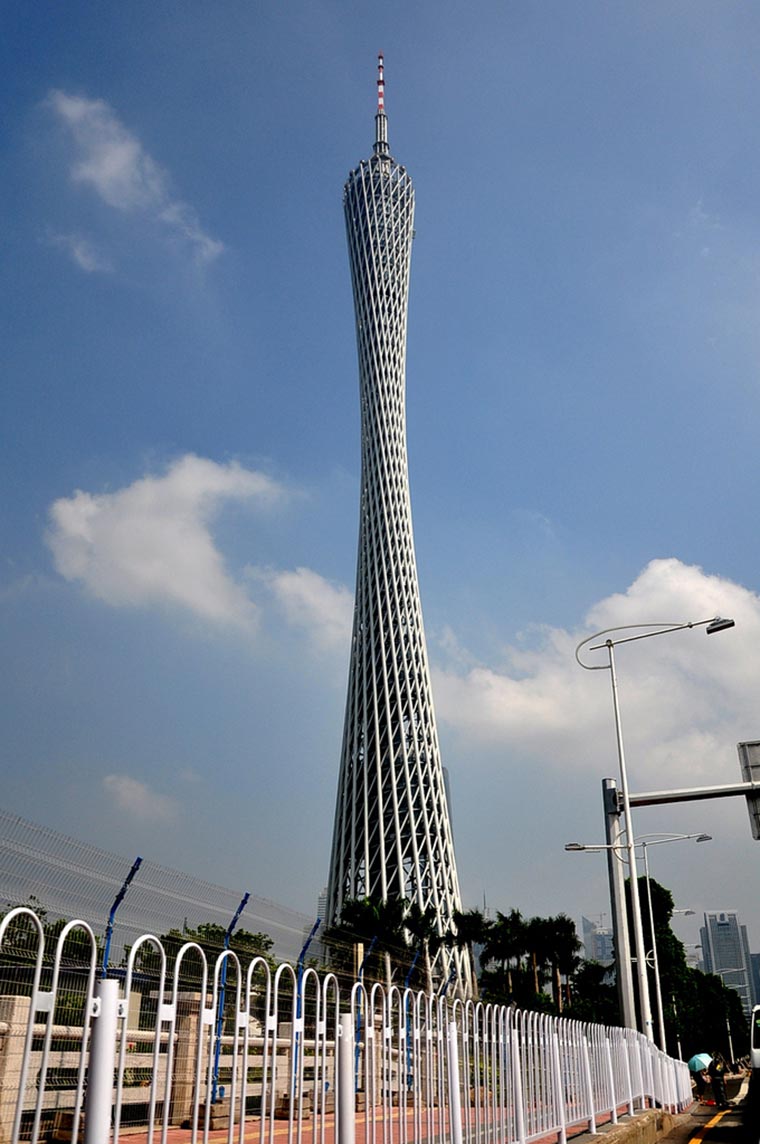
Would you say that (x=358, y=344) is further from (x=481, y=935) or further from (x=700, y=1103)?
(x=700, y=1103)

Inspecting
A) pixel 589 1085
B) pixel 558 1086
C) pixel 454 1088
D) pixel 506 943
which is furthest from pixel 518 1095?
pixel 506 943

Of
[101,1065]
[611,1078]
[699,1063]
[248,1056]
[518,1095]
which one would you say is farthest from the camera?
[699,1063]

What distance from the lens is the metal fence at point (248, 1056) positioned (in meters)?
4.06

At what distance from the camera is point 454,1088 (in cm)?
682

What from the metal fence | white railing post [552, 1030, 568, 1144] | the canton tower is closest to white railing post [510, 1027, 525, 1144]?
the metal fence

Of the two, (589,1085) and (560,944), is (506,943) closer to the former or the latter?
(560,944)

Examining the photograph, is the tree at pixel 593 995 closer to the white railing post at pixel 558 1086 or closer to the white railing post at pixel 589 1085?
the white railing post at pixel 589 1085

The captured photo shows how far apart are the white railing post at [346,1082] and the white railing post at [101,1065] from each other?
184 cm

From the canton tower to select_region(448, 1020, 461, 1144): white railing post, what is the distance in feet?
137

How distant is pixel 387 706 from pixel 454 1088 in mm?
42670

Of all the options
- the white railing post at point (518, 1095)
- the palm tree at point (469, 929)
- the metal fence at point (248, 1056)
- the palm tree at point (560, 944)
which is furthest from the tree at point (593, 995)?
the white railing post at point (518, 1095)

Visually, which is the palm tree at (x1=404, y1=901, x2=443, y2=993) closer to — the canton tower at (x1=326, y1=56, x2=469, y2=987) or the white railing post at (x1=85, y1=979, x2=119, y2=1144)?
the canton tower at (x1=326, y1=56, x2=469, y2=987)

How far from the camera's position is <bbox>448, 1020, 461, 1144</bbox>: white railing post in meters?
6.73

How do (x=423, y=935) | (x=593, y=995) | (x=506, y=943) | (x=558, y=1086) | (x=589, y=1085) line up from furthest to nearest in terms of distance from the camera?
(x=593, y=995) → (x=506, y=943) → (x=423, y=935) → (x=589, y=1085) → (x=558, y=1086)
